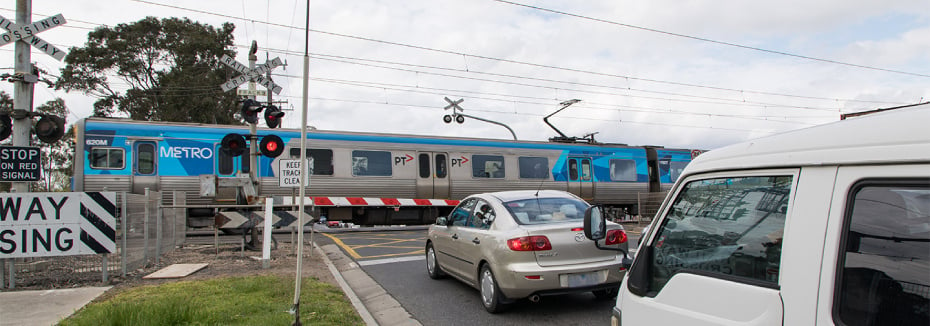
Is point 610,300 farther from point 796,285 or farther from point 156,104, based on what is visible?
point 156,104

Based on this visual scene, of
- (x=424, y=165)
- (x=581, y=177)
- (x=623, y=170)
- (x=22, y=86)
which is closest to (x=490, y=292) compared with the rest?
(x=22, y=86)

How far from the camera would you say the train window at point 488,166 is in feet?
63.3

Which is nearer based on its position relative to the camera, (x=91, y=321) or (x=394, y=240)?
(x=91, y=321)

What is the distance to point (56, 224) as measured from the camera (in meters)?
7.79

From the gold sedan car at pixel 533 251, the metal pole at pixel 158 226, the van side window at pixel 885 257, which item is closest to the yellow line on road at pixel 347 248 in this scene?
the metal pole at pixel 158 226

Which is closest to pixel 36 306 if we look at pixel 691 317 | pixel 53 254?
pixel 53 254

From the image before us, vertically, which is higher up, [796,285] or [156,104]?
[156,104]

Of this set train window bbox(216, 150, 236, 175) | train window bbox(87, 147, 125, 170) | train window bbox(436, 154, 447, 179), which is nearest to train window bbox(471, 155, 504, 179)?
train window bbox(436, 154, 447, 179)

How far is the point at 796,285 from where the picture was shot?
1.86 meters

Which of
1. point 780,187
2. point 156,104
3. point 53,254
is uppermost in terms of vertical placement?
point 156,104

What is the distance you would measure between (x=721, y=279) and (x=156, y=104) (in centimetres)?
3943

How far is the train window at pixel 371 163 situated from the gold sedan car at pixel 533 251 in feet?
35.4

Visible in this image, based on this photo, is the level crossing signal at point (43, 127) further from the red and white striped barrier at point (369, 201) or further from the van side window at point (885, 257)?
the van side window at point (885, 257)

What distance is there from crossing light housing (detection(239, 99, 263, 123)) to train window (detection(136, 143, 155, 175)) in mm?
6047
